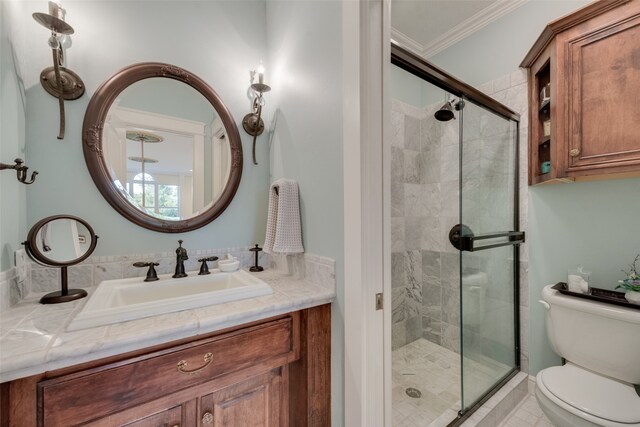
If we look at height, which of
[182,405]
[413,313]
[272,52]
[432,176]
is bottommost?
[413,313]

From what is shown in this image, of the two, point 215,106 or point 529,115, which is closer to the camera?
point 215,106

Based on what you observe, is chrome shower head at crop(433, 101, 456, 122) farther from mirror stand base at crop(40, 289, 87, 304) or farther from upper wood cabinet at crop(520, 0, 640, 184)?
mirror stand base at crop(40, 289, 87, 304)

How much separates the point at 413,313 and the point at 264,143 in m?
1.78

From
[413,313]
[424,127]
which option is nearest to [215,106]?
[424,127]

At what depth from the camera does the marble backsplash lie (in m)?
0.90

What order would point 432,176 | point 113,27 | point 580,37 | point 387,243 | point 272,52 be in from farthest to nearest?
point 432,176 < point 272,52 < point 580,37 < point 113,27 < point 387,243

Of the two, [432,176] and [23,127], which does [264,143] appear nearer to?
[23,127]

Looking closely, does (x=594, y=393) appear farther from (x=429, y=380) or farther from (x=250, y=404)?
(x=250, y=404)

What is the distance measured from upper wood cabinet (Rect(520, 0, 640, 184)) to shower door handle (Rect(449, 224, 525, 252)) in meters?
0.39

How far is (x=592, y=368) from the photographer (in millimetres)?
1260

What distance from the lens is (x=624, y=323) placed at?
1.16 m

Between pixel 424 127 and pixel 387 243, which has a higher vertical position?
pixel 424 127

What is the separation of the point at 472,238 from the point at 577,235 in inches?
25.7

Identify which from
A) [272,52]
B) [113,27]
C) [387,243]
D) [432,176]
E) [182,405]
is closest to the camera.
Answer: [182,405]
